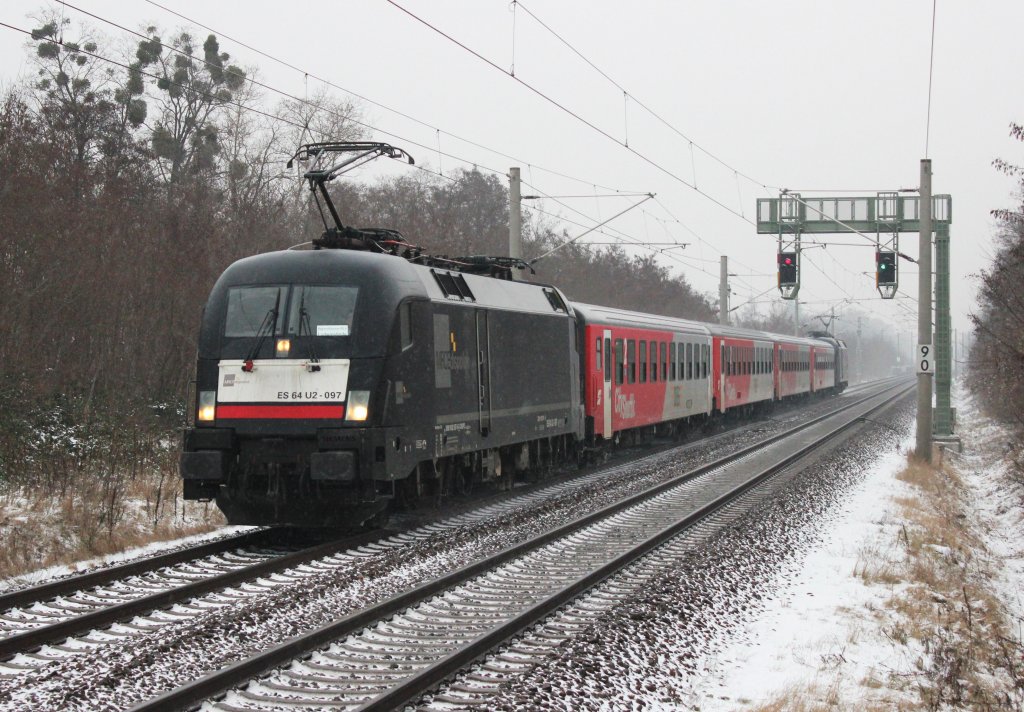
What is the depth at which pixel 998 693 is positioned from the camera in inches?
299

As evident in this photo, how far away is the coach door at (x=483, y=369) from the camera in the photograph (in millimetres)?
13703

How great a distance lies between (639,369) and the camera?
22.9 meters

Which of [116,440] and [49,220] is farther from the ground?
[49,220]

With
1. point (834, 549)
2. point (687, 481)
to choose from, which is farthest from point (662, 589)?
point (687, 481)

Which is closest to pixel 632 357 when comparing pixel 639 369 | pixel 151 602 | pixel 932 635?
pixel 639 369

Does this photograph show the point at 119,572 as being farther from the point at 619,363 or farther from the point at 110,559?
the point at 619,363

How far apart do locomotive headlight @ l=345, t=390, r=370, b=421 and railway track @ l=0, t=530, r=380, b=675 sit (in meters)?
1.30

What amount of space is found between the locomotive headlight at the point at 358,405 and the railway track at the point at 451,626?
2005 millimetres

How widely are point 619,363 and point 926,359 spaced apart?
640 cm

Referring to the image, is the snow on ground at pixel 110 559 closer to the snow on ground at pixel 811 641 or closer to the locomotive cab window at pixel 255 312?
the locomotive cab window at pixel 255 312

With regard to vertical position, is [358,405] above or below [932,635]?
above

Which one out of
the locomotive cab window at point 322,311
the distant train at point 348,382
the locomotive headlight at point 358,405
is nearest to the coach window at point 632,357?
the distant train at point 348,382

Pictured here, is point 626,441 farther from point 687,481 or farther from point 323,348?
point 323,348

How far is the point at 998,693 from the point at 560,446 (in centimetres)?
Result: 1101
